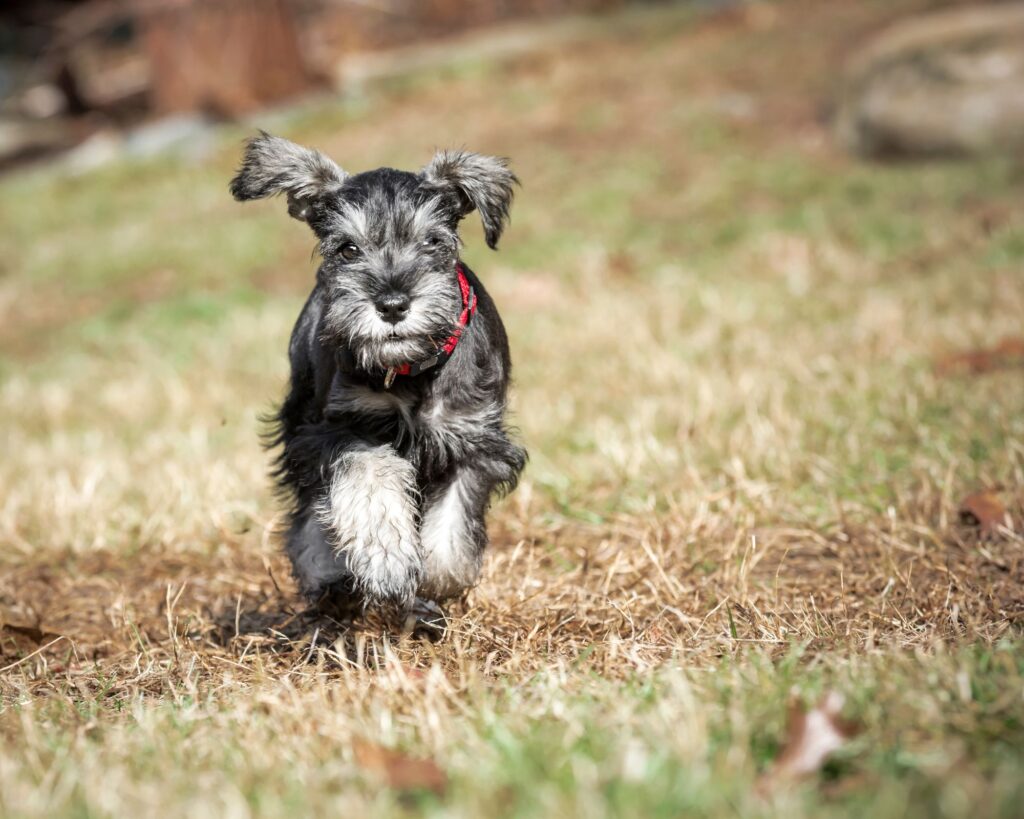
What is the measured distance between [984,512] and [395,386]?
2215 millimetres

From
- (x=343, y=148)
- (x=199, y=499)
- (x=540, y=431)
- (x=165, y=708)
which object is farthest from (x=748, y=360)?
(x=343, y=148)

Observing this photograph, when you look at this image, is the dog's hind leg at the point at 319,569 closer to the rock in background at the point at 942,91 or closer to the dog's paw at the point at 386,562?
the dog's paw at the point at 386,562

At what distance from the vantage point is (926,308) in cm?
744

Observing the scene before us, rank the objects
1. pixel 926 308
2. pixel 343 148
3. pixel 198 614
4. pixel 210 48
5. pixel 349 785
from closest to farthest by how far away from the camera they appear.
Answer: pixel 349 785
pixel 198 614
pixel 926 308
pixel 343 148
pixel 210 48

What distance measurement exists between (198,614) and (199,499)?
49.7 inches

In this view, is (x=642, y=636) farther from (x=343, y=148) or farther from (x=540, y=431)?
(x=343, y=148)

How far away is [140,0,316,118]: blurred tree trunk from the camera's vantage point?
50.2ft

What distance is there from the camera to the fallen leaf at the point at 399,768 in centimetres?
237

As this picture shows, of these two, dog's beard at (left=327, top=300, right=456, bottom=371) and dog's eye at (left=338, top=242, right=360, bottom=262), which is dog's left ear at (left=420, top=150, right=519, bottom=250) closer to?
dog's eye at (left=338, top=242, right=360, bottom=262)

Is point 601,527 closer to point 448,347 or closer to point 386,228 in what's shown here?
point 448,347

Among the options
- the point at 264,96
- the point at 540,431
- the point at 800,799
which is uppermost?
the point at 264,96

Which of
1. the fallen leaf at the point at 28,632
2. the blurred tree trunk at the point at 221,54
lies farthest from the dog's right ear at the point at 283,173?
the blurred tree trunk at the point at 221,54

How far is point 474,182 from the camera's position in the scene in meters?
3.87

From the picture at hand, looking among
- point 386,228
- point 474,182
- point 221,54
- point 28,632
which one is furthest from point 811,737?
point 221,54
